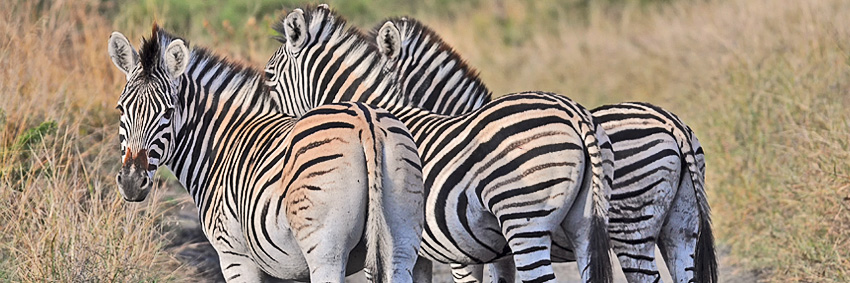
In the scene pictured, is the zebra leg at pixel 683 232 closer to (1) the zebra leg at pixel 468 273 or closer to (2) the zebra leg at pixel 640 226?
(2) the zebra leg at pixel 640 226

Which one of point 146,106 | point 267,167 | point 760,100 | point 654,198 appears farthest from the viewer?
point 760,100

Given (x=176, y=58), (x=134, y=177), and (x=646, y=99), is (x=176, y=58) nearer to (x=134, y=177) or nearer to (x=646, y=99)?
(x=134, y=177)

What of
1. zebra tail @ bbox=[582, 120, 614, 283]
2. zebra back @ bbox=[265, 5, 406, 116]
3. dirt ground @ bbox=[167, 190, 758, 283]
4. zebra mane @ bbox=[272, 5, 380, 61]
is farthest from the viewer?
dirt ground @ bbox=[167, 190, 758, 283]

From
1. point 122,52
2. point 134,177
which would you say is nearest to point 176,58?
point 122,52

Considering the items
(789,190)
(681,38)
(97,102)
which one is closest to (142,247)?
(97,102)

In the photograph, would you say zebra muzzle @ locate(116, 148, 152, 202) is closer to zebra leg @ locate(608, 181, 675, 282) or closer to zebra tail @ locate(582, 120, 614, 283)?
zebra tail @ locate(582, 120, 614, 283)

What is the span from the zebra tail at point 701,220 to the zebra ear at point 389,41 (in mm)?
1768

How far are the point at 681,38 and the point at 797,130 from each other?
680cm

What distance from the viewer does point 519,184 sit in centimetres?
500

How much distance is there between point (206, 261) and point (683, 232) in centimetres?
339

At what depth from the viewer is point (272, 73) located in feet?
21.6

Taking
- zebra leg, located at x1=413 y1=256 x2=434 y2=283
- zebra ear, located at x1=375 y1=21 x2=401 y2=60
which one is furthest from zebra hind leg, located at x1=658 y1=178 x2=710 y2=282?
zebra ear, located at x1=375 y1=21 x2=401 y2=60

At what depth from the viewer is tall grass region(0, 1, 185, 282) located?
5.64 meters

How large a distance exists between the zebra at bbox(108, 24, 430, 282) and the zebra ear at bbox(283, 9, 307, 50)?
34.5 inches
